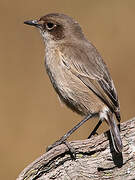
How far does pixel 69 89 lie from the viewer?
679 centimetres

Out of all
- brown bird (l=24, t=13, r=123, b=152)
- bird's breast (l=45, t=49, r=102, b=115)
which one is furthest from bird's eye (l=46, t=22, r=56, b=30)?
bird's breast (l=45, t=49, r=102, b=115)

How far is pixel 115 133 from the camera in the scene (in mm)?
6332

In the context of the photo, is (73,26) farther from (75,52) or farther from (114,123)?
(114,123)

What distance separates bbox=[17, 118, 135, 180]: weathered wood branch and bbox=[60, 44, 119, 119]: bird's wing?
0.52 metres

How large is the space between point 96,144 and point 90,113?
2.29 feet

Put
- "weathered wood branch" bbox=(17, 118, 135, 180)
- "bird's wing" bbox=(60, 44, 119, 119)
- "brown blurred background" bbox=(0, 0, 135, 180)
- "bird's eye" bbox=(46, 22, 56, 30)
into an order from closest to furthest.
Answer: "weathered wood branch" bbox=(17, 118, 135, 180), "bird's wing" bbox=(60, 44, 119, 119), "bird's eye" bbox=(46, 22, 56, 30), "brown blurred background" bbox=(0, 0, 135, 180)

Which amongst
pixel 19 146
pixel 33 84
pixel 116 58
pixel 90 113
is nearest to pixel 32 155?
pixel 19 146

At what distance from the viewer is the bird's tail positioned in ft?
20.2

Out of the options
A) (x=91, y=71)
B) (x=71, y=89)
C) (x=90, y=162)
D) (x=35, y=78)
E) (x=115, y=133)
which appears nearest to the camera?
(x=90, y=162)

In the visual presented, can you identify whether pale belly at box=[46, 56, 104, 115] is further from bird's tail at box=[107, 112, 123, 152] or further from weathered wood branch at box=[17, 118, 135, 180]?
weathered wood branch at box=[17, 118, 135, 180]

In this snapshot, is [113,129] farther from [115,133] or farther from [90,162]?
[90,162]

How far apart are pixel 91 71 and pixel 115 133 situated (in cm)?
90

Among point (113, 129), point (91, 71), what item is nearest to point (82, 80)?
point (91, 71)

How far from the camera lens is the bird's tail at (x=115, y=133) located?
20.2 ft
